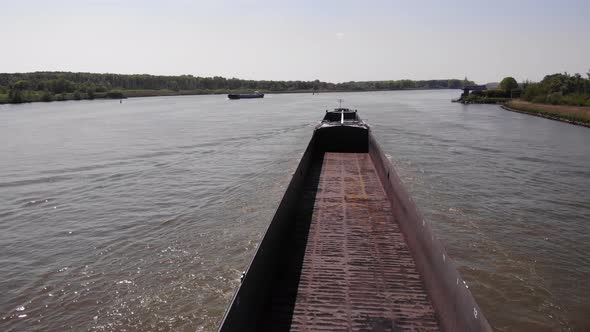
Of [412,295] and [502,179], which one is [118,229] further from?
[502,179]

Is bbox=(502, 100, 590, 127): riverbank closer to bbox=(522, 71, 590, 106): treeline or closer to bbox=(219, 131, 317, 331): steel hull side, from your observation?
bbox=(522, 71, 590, 106): treeline

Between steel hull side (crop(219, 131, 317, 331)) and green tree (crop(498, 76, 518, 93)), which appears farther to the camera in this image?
green tree (crop(498, 76, 518, 93))

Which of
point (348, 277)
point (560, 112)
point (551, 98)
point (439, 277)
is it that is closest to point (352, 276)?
point (348, 277)

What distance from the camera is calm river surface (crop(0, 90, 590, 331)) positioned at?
928 centimetres

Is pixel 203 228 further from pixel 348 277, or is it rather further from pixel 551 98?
pixel 551 98

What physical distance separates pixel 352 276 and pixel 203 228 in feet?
26.1

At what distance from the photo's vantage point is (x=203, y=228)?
14.0 metres

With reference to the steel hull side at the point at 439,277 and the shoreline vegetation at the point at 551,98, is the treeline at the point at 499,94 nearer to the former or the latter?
the shoreline vegetation at the point at 551,98

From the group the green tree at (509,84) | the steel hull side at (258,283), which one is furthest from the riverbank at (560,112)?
the steel hull side at (258,283)

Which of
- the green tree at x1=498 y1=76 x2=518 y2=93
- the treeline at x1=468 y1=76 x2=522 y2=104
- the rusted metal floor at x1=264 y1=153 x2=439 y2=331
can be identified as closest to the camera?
the rusted metal floor at x1=264 y1=153 x2=439 y2=331

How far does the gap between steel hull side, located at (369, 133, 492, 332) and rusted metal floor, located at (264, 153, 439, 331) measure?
21cm

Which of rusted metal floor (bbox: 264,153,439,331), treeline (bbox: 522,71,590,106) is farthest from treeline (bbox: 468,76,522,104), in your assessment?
rusted metal floor (bbox: 264,153,439,331)

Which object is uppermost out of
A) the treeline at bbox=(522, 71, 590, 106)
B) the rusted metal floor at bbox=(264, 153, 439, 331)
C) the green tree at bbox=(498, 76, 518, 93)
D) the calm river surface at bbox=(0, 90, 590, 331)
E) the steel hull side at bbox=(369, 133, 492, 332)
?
the green tree at bbox=(498, 76, 518, 93)

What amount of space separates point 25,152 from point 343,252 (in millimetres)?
29947
